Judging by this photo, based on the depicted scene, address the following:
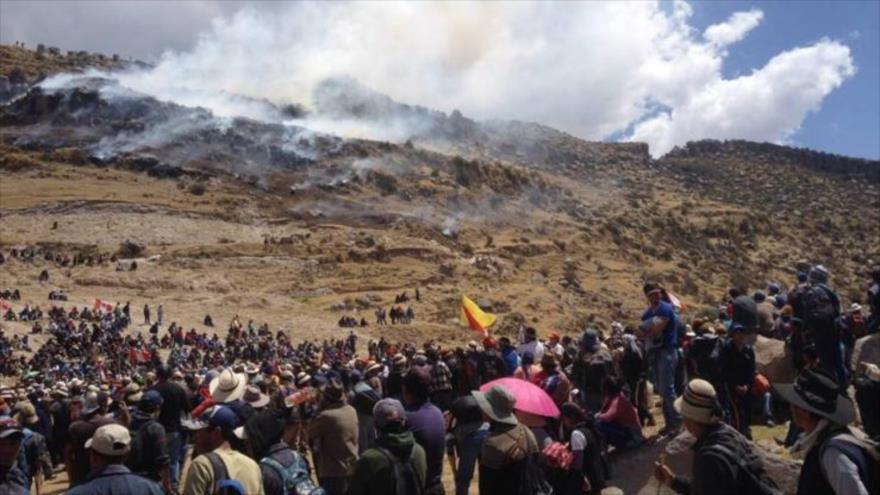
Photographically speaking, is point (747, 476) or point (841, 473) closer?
point (841, 473)

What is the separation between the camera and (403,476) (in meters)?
4.49

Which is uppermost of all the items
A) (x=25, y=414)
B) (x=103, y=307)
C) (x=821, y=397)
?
(x=821, y=397)

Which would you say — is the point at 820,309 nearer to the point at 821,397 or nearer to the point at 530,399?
the point at 530,399

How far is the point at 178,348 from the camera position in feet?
105

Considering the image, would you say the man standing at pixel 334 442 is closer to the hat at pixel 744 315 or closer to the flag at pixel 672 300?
the hat at pixel 744 315

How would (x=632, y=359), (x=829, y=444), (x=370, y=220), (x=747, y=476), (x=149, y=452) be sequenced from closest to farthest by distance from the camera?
(x=829, y=444) → (x=747, y=476) → (x=149, y=452) → (x=632, y=359) → (x=370, y=220)

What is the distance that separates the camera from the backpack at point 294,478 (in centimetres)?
464

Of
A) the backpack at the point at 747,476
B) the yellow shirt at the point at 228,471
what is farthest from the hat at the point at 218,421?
the backpack at the point at 747,476

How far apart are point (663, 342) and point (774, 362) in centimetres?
197

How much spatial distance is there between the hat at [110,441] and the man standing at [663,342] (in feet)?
18.5

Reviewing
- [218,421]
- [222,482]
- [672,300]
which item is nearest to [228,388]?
[218,421]

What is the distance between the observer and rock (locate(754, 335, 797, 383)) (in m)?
9.03

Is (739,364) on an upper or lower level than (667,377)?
upper

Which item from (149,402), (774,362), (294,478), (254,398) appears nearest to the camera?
(294,478)
